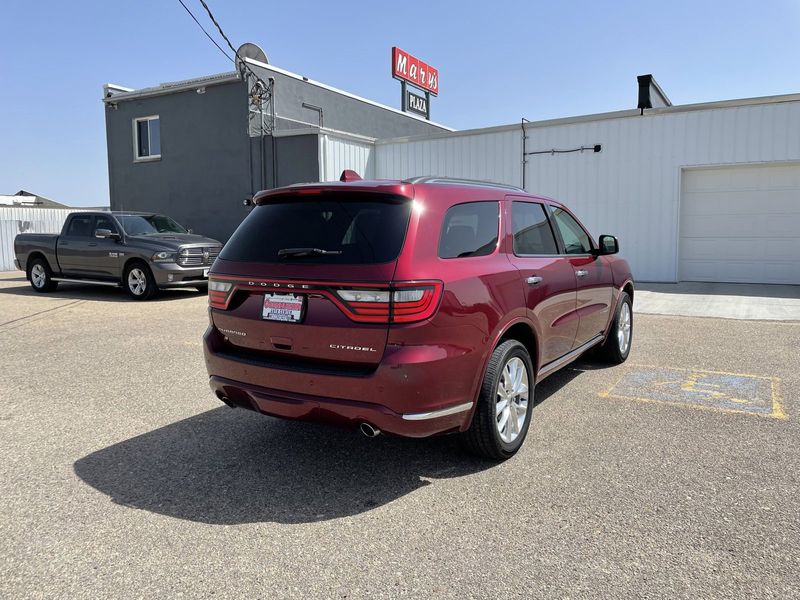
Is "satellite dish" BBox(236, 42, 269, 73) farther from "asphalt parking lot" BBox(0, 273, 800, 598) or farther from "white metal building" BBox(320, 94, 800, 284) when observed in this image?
"asphalt parking lot" BBox(0, 273, 800, 598)

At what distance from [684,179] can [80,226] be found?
526 inches

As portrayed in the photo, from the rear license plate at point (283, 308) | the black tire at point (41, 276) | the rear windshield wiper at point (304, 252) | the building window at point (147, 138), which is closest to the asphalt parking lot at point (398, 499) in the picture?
the rear license plate at point (283, 308)

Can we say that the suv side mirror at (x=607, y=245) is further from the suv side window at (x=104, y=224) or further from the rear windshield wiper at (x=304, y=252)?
the suv side window at (x=104, y=224)

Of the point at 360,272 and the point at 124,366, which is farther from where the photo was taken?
the point at 124,366

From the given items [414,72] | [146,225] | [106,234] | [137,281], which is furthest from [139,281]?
[414,72]

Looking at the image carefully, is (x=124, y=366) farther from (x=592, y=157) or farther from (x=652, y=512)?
(x=592, y=157)

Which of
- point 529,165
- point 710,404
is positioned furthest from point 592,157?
point 710,404

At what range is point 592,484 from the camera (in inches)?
136

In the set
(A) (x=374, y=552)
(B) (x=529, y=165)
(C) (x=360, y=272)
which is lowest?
(A) (x=374, y=552)

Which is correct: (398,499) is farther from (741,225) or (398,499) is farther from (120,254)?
(741,225)

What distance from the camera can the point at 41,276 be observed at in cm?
1352

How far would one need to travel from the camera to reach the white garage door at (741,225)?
1330 centimetres

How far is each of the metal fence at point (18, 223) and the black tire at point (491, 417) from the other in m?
20.5

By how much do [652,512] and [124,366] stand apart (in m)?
5.28
